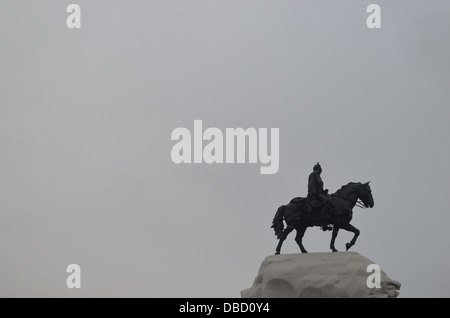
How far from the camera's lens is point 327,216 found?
134 feet

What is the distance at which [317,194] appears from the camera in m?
40.8

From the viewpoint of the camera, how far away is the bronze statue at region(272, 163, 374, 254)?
134 feet

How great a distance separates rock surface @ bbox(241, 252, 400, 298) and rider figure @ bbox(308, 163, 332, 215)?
1.46 m

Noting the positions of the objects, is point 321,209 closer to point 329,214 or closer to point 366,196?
point 329,214

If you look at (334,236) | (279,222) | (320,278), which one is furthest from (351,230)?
(320,278)

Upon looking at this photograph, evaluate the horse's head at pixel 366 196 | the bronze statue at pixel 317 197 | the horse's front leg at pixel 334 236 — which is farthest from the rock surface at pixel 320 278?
the horse's head at pixel 366 196

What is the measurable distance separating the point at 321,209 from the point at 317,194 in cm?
47

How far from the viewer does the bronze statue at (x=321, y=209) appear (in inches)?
1606

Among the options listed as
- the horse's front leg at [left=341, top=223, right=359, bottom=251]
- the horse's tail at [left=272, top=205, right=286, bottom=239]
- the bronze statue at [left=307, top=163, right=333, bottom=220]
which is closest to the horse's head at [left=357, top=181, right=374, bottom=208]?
the horse's front leg at [left=341, top=223, right=359, bottom=251]

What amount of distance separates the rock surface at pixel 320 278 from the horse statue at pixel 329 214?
80cm

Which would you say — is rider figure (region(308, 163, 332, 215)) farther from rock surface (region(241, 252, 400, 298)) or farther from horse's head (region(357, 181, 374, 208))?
rock surface (region(241, 252, 400, 298))
